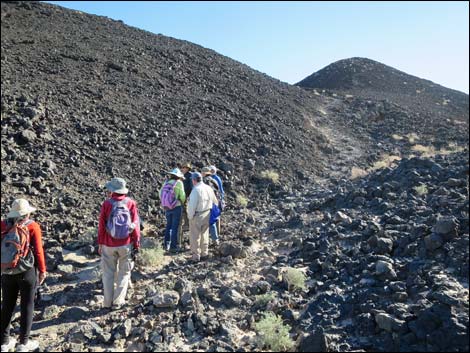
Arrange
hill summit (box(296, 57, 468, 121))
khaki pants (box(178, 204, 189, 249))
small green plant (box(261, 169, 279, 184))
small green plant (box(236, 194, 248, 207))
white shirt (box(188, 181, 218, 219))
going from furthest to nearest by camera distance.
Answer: hill summit (box(296, 57, 468, 121)) < small green plant (box(261, 169, 279, 184)) < small green plant (box(236, 194, 248, 207)) < khaki pants (box(178, 204, 189, 249)) < white shirt (box(188, 181, 218, 219))

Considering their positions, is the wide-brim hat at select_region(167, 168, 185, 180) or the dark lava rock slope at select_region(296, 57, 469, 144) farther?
the dark lava rock slope at select_region(296, 57, 469, 144)

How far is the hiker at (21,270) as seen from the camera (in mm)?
4180

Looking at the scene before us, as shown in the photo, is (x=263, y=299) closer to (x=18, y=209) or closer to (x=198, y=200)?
(x=198, y=200)

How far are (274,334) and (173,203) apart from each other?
3.49m

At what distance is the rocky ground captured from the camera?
4.58 metres

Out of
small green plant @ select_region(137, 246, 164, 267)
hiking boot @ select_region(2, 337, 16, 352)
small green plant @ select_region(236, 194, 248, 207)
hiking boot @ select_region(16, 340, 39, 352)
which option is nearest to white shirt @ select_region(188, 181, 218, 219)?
small green plant @ select_region(137, 246, 164, 267)

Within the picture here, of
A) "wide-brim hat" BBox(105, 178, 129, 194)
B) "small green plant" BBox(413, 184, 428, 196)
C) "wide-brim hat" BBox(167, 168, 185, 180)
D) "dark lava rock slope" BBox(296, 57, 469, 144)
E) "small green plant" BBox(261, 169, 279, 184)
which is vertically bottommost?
"wide-brim hat" BBox(105, 178, 129, 194)

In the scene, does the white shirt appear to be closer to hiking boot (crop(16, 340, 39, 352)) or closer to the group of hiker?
the group of hiker

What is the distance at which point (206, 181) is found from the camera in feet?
26.4

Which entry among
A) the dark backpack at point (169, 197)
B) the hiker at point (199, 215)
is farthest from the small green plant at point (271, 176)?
the dark backpack at point (169, 197)

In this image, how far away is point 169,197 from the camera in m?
7.13

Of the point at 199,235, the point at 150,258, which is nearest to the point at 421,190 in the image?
the point at 199,235

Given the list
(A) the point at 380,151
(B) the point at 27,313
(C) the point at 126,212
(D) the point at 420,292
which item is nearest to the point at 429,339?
(D) the point at 420,292

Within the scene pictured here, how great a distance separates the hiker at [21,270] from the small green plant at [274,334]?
2453mm
